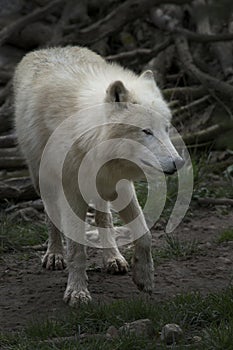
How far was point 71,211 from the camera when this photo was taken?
4.81 metres

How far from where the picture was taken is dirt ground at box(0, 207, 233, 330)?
4.71 meters

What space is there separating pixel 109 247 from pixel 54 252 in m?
0.44

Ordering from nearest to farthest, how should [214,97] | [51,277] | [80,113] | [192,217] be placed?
1. [80,113]
2. [51,277]
3. [192,217]
4. [214,97]

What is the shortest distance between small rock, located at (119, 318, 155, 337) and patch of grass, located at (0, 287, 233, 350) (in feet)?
0.12

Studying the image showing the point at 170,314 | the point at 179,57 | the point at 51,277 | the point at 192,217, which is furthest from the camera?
the point at 179,57

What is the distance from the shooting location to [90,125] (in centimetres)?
460

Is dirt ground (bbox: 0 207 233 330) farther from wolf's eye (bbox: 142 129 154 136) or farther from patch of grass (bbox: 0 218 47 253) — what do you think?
wolf's eye (bbox: 142 129 154 136)

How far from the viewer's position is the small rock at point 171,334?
3.73 meters

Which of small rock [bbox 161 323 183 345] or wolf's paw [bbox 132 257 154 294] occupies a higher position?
small rock [bbox 161 323 183 345]

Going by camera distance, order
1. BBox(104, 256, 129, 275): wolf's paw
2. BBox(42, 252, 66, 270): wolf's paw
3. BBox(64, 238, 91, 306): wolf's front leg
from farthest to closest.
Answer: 1. BBox(42, 252, 66, 270): wolf's paw
2. BBox(104, 256, 129, 275): wolf's paw
3. BBox(64, 238, 91, 306): wolf's front leg

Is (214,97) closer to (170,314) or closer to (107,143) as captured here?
Result: (107,143)

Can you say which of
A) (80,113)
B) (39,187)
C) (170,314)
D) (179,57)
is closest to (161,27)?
(179,57)

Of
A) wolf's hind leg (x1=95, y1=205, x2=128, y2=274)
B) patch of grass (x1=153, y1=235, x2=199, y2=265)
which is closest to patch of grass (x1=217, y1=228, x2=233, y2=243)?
patch of grass (x1=153, y1=235, x2=199, y2=265)

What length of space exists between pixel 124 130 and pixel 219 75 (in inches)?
203
